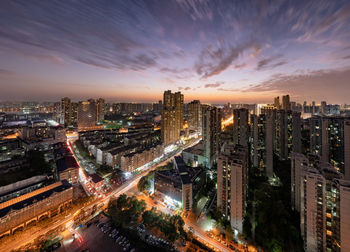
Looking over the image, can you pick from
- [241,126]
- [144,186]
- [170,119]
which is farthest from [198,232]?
[170,119]

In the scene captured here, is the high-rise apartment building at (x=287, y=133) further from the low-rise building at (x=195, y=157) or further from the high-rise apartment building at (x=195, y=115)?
the high-rise apartment building at (x=195, y=115)

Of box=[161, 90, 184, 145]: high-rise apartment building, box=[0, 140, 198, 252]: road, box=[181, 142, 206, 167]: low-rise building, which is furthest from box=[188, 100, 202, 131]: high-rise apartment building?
box=[0, 140, 198, 252]: road

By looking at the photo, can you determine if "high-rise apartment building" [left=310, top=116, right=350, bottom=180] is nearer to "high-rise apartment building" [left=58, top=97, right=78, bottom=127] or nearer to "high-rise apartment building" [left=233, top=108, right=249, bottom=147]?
"high-rise apartment building" [left=233, top=108, right=249, bottom=147]

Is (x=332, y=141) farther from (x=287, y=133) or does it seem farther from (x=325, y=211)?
(x=325, y=211)

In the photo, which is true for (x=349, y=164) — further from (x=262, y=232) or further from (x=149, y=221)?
(x=149, y=221)

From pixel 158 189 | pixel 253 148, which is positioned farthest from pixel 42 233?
pixel 253 148

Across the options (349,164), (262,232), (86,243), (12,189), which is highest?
(349,164)
